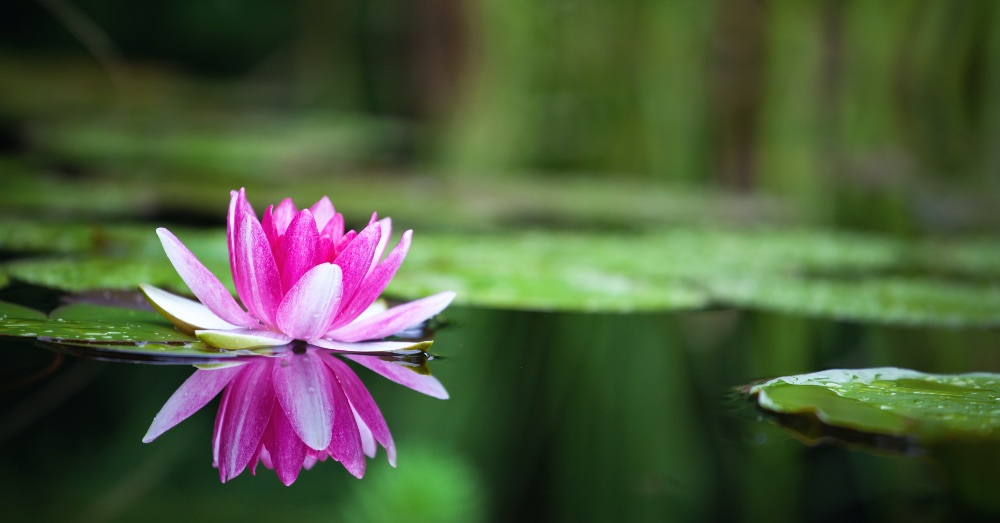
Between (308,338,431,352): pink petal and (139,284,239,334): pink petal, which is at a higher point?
(139,284,239,334): pink petal

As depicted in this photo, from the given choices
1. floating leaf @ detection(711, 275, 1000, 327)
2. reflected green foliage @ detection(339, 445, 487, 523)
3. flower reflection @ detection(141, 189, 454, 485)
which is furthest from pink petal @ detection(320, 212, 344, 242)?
floating leaf @ detection(711, 275, 1000, 327)

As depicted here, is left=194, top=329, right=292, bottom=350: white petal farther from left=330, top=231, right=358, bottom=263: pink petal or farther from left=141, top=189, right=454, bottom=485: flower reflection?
left=330, top=231, right=358, bottom=263: pink petal

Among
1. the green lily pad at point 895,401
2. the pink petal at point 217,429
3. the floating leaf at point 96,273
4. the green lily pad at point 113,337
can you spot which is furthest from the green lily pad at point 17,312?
the green lily pad at point 895,401

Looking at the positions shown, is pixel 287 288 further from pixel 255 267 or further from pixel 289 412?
pixel 289 412

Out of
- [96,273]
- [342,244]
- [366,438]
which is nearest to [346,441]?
[366,438]

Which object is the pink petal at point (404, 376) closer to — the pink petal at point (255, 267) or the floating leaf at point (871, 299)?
the pink petal at point (255, 267)
